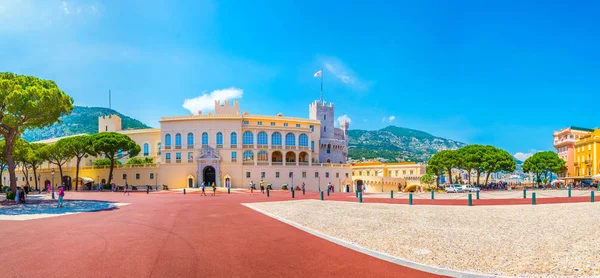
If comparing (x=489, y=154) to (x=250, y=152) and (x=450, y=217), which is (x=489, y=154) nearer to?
(x=250, y=152)

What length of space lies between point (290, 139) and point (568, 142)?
66217 millimetres

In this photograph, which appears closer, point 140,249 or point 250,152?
point 140,249

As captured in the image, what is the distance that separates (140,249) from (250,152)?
5199 cm

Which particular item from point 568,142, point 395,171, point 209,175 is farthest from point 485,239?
point 568,142

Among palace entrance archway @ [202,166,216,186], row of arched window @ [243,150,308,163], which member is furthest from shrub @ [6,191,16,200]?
row of arched window @ [243,150,308,163]

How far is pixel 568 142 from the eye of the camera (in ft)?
275

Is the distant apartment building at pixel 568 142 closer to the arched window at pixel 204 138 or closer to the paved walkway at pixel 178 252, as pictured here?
the arched window at pixel 204 138

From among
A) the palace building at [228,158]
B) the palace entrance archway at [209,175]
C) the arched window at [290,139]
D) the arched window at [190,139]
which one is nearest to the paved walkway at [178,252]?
the palace building at [228,158]

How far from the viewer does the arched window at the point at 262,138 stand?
64.1 m

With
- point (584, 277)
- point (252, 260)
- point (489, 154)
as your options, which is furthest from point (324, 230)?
point (489, 154)

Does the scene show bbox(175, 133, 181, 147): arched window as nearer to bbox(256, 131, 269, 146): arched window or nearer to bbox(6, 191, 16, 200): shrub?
bbox(256, 131, 269, 146): arched window

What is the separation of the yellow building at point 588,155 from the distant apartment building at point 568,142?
10.4 feet

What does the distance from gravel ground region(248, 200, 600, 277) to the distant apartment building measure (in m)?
78.5

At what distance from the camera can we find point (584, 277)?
8.09 meters
